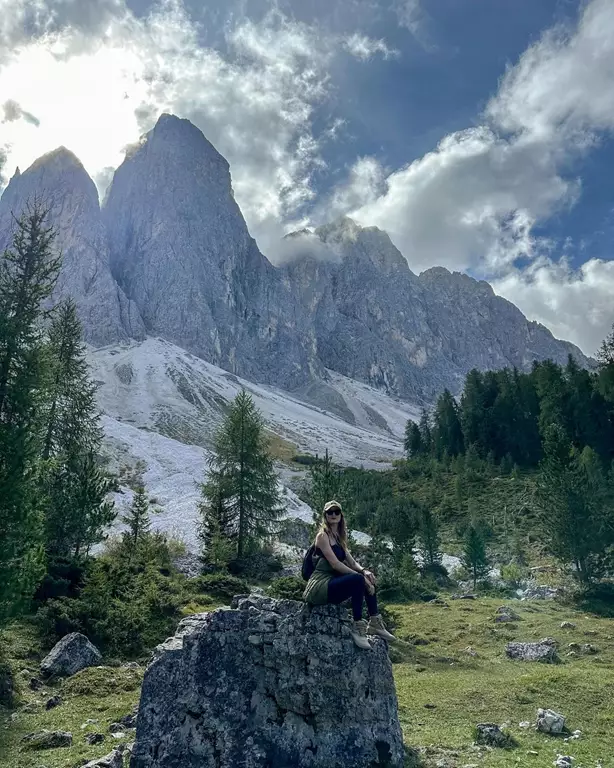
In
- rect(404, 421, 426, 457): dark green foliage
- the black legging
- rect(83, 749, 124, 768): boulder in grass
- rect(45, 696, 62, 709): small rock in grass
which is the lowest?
rect(45, 696, 62, 709): small rock in grass

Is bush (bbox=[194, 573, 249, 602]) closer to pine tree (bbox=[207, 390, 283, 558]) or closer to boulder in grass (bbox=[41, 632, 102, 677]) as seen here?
pine tree (bbox=[207, 390, 283, 558])

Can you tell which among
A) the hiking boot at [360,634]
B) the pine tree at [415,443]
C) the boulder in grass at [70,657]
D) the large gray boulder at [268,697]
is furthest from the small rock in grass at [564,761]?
the pine tree at [415,443]

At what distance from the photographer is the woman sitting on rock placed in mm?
9328

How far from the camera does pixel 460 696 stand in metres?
15.1

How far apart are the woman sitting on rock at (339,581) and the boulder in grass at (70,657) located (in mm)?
12848

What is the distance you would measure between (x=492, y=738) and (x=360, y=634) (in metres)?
4.18

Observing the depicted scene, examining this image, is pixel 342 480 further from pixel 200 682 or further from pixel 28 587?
pixel 200 682

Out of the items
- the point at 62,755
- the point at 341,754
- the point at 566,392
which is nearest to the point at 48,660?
the point at 62,755

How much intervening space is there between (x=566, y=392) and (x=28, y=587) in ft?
225

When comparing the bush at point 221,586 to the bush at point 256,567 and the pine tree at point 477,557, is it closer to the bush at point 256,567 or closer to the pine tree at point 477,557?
the bush at point 256,567

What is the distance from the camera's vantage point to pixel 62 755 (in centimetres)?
1060

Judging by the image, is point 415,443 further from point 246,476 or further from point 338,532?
point 338,532

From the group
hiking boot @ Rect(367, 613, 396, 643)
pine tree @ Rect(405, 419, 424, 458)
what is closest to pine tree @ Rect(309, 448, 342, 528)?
hiking boot @ Rect(367, 613, 396, 643)

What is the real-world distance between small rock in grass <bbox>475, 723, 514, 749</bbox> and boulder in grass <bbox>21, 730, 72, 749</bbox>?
8709mm
